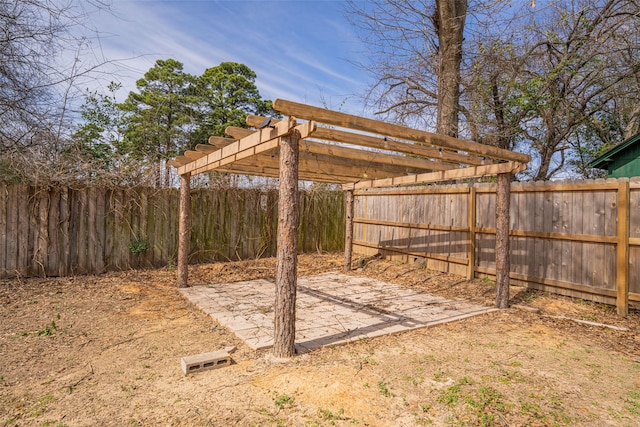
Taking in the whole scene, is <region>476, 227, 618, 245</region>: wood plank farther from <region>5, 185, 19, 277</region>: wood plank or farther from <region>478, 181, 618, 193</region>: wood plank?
<region>5, 185, 19, 277</region>: wood plank

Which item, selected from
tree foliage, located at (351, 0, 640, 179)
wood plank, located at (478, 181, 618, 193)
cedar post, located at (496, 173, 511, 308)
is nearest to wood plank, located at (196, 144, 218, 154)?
cedar post, located at (496, 173, 511, 308)

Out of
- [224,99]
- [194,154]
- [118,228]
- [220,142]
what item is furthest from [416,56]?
[224,99]

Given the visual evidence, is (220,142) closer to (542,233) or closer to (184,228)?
(184,228)

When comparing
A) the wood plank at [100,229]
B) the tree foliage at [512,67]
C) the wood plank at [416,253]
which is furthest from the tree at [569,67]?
the wood plank at [100,229]

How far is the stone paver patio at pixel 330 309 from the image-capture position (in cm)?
368

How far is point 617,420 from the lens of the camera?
2.19 meters

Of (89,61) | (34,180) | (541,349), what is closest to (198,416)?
(89,61)

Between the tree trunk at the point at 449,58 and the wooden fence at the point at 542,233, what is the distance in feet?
7.54

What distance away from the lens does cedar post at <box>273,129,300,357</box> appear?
3.09 m

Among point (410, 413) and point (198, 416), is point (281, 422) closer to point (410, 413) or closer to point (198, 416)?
point (198, 416)

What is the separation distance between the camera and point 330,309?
4648 mm

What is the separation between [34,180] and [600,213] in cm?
840

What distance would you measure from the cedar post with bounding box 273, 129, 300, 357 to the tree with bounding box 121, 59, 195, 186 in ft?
44.0

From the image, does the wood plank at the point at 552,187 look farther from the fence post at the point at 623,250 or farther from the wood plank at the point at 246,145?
the wood plank at the point at 246,145
